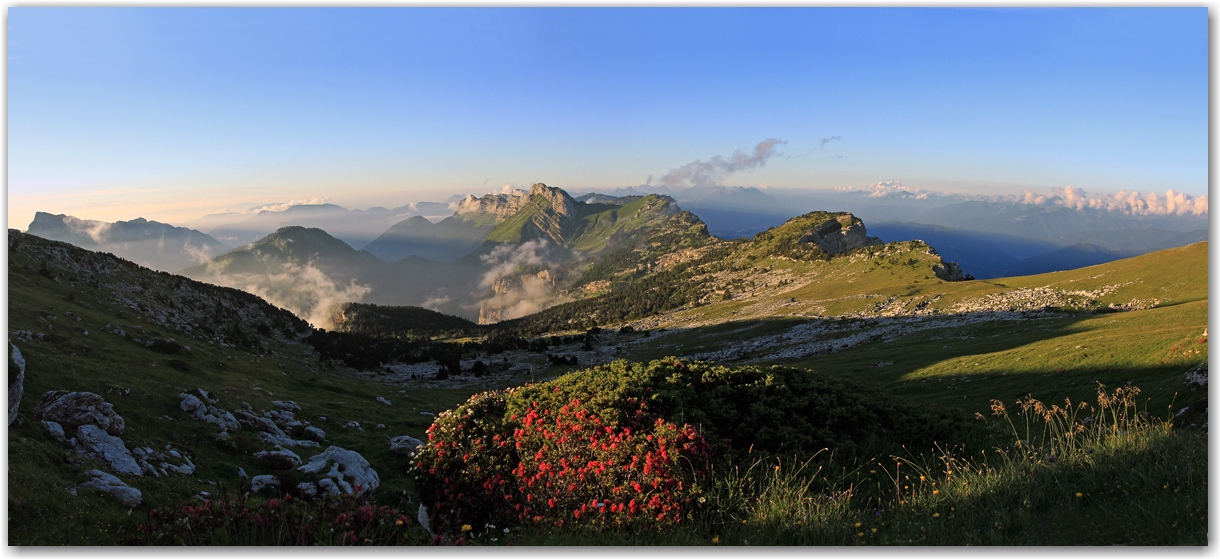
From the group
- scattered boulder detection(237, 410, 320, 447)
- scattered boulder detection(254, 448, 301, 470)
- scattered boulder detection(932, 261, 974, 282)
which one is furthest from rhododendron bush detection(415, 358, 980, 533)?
scattered boulder detection(932, 261, 974, 282)

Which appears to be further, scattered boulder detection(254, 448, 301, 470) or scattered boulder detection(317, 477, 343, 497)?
scattered boulder detection(254, 448, 301, 470)

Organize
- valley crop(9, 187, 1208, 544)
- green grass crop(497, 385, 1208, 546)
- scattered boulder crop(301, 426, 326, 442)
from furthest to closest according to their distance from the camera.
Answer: scattered boulder crop(301, 426, 326, 442) → valley crop(9, 187, 1208, 544) → green grass crop(497, 385, 1208, 546)

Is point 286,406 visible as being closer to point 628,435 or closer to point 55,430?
point 55,430

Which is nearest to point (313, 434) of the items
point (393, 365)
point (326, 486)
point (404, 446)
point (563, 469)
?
point (404, 446)

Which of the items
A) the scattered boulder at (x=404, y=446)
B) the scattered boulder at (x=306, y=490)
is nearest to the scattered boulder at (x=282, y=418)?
the scattered boulder at (x=404, y=446)

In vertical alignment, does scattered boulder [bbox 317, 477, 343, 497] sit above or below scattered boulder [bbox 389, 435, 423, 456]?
above

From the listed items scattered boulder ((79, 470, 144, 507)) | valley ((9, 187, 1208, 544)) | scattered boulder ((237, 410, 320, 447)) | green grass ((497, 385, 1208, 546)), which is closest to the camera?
green grass ((497, 385, 1208, 546))

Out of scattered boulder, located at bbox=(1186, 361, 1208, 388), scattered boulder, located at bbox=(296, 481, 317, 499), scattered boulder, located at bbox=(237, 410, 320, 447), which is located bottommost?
scattered boulder, located at bbox=(237, 410, 320, 447)

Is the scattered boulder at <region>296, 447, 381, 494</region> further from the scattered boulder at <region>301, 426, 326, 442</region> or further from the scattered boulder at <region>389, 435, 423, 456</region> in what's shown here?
the scattered boulder at <region>301, 426, 326, 442</region>
